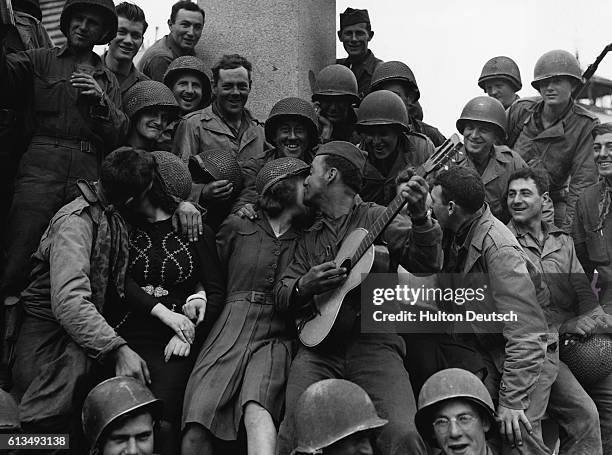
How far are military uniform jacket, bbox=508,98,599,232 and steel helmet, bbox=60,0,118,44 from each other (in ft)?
12.1

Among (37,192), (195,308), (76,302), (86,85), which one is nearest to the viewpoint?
(76,302)

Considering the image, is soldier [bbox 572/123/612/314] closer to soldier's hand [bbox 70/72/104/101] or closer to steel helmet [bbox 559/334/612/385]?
steel helmet [bbox 559/334/612/385]

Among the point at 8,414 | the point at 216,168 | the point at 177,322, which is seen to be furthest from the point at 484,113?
the point at 8,414

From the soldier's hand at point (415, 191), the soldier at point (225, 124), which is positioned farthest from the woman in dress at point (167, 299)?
the soldier's hand at point (415, 191)

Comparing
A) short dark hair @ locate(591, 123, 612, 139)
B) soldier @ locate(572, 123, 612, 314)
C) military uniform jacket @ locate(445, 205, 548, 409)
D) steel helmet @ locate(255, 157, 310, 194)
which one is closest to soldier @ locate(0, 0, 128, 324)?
steel helmet @ locate(255, 157, 310, 194)

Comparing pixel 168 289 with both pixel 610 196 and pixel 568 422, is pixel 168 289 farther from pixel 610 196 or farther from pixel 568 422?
pixel 610 196

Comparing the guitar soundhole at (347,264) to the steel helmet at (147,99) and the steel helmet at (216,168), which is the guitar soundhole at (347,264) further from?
the steel helmet at (147,99)

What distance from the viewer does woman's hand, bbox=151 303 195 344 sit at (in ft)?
19.1

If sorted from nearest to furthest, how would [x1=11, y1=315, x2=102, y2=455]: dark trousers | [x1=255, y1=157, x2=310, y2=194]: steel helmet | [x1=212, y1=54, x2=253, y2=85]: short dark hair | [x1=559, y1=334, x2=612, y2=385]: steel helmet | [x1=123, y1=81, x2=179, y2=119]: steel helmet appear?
[x1=11, y1=315, x2=102, y2=455]: dark trousers < [x1=255, y1=157, x2=310, y2=194]: steel helmet < [x1=559, y1=334, x2=612, y2=385]: steel helmet < [x1=123, y1=81, x2=179, y2=119]: steel helmet < [x1=212, y1=54, x2=253, y2=85]: short dark hair

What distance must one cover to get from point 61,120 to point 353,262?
7.72ft

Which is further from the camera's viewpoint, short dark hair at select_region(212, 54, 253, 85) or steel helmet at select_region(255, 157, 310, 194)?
short dark hair at select_region(212, 54, 253, 85)

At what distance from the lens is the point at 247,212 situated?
651 centimetres

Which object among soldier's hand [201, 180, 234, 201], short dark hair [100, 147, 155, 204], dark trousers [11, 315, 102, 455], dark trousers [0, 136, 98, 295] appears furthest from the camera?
soldier's hand [201, 180, 234, 201]

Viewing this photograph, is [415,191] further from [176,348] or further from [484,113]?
[484,113]
